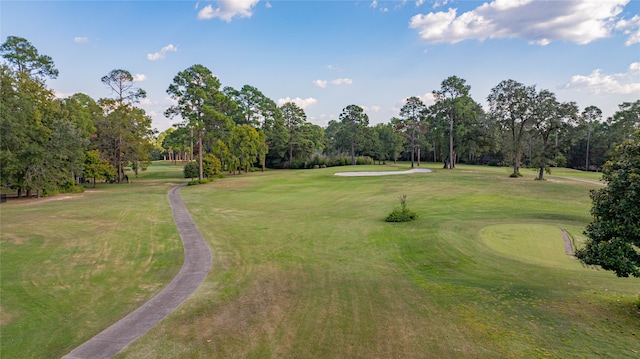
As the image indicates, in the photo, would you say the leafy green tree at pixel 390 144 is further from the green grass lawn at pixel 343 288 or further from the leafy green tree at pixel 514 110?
the green grass lawn at pixel 343 288

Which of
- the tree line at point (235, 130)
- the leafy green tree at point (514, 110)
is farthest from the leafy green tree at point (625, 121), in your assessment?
the leafy green tree at point (514, 110)

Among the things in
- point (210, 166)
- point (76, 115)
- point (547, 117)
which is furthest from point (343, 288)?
point (210, 166)

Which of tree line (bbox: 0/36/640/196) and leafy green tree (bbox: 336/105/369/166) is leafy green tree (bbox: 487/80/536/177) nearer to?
tree line (bbox: 0/36/640/196)

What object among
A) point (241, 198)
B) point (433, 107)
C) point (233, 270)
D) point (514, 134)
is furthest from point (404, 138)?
point (233, 270)

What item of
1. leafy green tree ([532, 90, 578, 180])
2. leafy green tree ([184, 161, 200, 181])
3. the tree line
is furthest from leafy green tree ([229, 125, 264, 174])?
leafy green tree ([532, 90, 578, 180])

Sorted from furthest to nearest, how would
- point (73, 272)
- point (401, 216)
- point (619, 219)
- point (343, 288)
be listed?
point (401, 216), point (73, 272), point (343, 288), point (619, 219)

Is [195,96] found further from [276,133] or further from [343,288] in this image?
[343,288]
